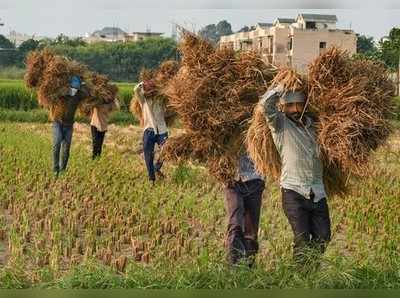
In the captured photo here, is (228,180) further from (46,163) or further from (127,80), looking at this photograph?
(127,80)

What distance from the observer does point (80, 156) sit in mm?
12773

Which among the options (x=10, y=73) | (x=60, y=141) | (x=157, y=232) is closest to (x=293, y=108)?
(x=157, y=232)

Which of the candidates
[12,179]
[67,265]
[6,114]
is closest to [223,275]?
[67,265]

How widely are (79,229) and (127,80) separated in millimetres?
18336

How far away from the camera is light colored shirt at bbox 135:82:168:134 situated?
384 inches

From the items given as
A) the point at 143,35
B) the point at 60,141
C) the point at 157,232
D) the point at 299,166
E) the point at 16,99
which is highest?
the point at 143,35

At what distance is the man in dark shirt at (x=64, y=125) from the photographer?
1027 cm

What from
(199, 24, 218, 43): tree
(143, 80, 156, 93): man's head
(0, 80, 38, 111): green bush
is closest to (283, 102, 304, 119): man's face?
(199, 24, 218, 43): tree

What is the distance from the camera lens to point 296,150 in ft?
16.0

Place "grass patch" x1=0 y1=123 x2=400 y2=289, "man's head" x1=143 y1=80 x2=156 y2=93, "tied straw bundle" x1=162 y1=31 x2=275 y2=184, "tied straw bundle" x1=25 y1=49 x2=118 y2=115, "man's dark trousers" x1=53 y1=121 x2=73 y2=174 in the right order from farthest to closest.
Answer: "tied straw bundle" x1=25 y1=49 x2=118 y2=115 → "man's dark trousers" x1=53 y1=121 x2=73 y2=174 → "man's head" x1=143 y1=80 x2=156 y2=93 → "tied straw bundle" x1=162 y1=31 x2=275 y2=184 → "grass patch" x1=0 y1=123 x2=400 y2=289

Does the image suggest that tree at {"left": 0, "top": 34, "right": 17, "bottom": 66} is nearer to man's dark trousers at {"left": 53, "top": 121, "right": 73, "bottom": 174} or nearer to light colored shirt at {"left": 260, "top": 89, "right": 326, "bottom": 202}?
man's dark trousers at {"left": 53, "top": 121, "right": 73, "bottom": 174}

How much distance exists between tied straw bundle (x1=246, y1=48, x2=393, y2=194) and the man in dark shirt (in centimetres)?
567

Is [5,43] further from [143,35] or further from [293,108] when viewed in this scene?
[293,108]

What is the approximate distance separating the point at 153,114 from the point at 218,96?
463 centimetres
